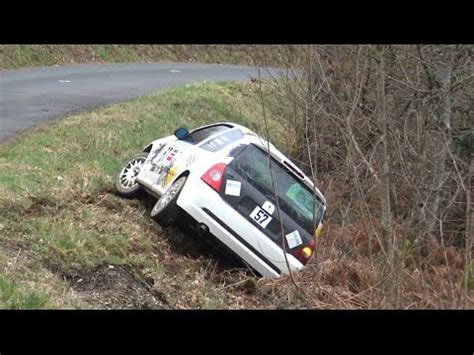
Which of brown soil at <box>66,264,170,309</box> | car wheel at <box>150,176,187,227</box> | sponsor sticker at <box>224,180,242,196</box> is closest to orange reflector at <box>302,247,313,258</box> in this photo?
sponsor sticker at <box>224,180,242,196</box>

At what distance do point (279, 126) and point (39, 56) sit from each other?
1224cm

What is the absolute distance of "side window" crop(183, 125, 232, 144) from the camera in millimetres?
9570

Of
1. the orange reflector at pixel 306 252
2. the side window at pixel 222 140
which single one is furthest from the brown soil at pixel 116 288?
the side window at pixel 222 140

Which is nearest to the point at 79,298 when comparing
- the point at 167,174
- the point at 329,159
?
the point at 167,174

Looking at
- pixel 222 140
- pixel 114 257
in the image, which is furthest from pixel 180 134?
pixel 114 257

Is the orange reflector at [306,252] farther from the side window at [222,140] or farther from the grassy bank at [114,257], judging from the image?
the side window at [222,140]

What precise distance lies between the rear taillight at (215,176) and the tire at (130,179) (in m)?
1.70

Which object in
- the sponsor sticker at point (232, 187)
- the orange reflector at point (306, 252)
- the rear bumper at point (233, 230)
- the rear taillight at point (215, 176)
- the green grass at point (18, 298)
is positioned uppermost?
the green grass at point (18, 298)

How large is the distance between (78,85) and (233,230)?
13.6 metres

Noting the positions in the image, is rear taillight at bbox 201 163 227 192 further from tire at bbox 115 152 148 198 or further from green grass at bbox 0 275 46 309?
green grass at bbox 0 275 46 309

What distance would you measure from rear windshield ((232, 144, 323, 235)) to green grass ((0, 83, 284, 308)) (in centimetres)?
105

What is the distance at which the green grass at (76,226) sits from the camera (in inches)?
247
